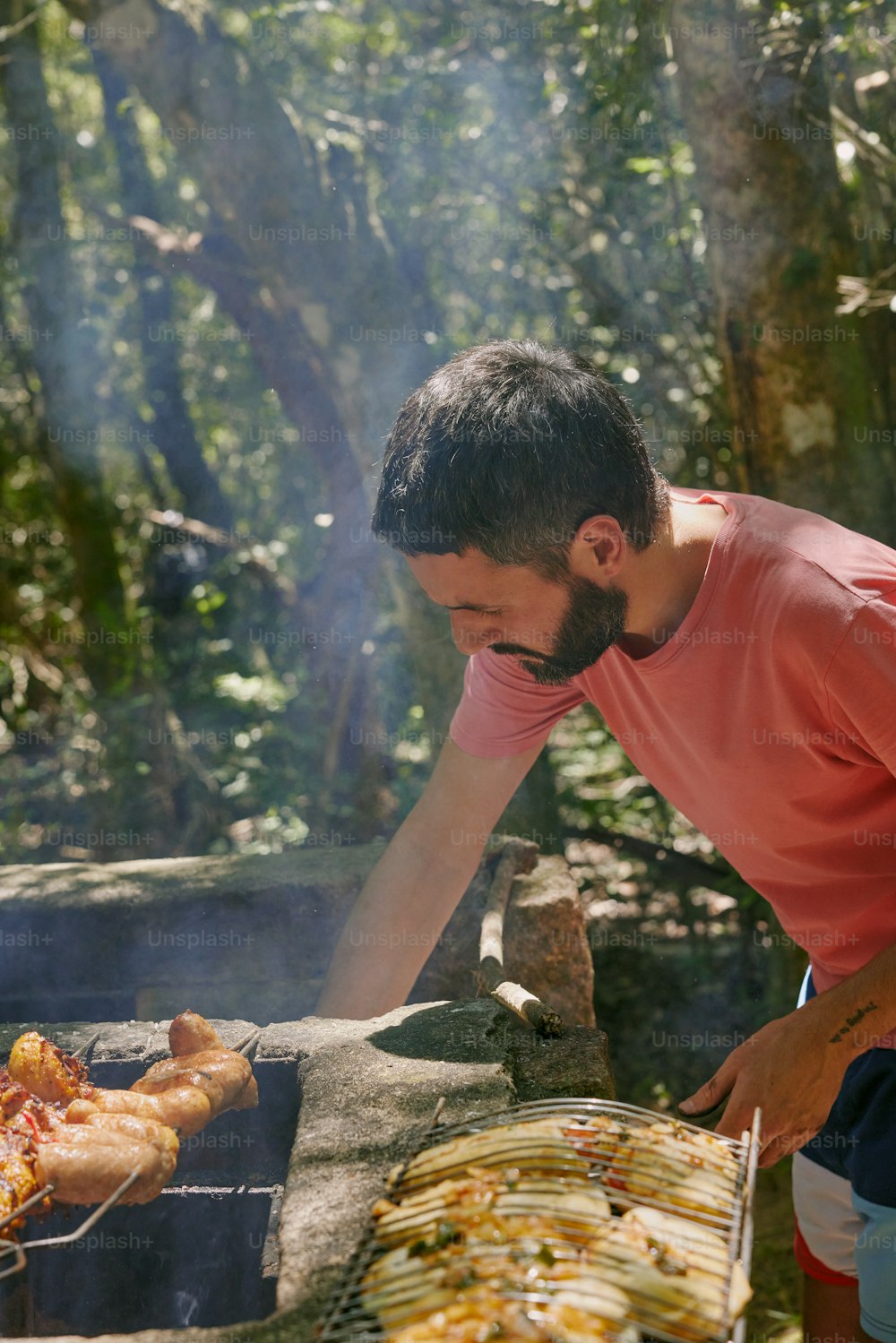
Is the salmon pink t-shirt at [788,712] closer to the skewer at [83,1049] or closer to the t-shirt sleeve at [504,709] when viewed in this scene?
the t-shirt sleeve at [504,709]

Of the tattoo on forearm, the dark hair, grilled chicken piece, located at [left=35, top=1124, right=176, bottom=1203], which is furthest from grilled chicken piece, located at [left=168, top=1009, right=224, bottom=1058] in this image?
the tattoo on forearm

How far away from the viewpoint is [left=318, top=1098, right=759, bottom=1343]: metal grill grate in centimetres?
141

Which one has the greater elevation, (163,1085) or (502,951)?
(163,1085)

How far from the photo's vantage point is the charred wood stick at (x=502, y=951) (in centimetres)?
230

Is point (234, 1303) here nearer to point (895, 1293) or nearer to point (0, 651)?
point (895, 1293)

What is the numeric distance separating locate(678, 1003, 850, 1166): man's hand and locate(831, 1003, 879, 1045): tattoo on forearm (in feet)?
0.05

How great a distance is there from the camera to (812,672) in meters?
2.02

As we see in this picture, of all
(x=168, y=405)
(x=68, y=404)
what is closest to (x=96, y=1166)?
(x=68, y=404)

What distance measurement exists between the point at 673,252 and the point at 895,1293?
16.1ft

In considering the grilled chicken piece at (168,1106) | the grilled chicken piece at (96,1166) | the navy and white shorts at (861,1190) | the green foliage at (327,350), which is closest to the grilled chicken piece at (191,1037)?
the grilled chicken piece at (168,1106)

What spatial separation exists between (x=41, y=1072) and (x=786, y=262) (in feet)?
11.2

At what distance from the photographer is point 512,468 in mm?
2086

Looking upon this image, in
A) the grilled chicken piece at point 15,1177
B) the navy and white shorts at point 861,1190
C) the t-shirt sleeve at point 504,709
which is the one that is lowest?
the navy and white shorts at point 861,1190

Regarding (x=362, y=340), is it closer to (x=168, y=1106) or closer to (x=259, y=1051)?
(x=259, y=1051)
